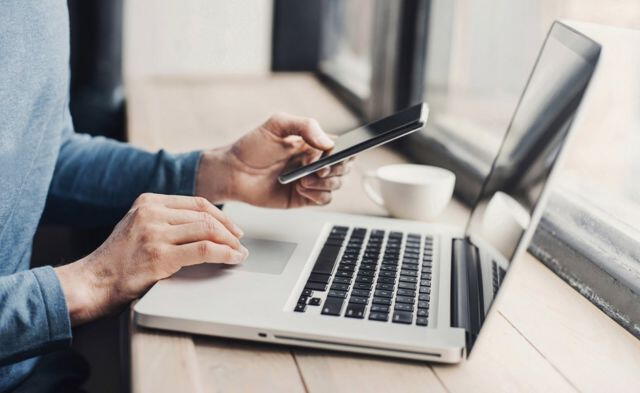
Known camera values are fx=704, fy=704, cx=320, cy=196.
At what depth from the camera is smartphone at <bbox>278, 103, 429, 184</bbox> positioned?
801 mm

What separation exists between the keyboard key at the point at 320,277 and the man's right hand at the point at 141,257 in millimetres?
75

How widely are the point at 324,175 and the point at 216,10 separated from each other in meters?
1.75

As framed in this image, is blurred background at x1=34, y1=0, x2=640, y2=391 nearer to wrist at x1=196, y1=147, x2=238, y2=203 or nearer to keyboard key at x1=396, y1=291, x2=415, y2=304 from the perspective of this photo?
keyboard key at x1=396, y1=291, x2=415, y2=304

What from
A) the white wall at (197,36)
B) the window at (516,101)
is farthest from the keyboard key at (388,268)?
the white wall at (197,36)

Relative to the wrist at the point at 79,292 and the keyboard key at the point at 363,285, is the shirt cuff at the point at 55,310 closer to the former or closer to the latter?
the wrist at the point at 79,292

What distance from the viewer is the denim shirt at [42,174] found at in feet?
2.28

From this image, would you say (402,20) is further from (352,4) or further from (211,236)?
(211,236)

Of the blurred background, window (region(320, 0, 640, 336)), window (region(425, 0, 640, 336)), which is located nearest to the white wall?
the blurred background

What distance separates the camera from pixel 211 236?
733mm

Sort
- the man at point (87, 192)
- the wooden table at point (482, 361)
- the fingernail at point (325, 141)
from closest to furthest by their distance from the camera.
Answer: the wooden table at point (482, 361)
the man at point (87, 192)
the fingernail at point (325, 141)


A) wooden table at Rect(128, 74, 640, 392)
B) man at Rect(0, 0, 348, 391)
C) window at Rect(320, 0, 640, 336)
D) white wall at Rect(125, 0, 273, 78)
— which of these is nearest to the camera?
wooden table at Rect(128, 74, 640, 392)

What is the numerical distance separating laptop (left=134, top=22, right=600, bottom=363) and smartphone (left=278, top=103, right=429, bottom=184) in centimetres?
9

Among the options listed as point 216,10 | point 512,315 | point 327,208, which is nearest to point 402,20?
point 327,208

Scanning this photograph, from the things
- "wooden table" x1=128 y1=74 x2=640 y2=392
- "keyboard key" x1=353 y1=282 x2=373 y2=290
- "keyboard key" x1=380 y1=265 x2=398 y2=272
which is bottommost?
"wooden table" x1=128 y1=74 x2=640 y2=392
